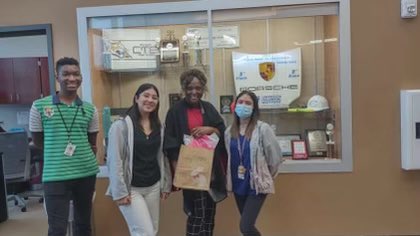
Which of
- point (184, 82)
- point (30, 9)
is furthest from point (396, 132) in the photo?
point (30, 9)

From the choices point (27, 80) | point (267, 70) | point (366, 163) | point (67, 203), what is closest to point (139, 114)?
point (67, 203)

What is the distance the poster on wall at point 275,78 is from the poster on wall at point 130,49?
0.88 metres

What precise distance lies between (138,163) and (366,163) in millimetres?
2114

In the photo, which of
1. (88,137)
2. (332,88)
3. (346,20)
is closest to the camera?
(88,137)

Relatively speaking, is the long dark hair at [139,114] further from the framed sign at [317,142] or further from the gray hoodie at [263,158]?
the framed sign at [317,142]

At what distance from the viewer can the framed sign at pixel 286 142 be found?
382 cm

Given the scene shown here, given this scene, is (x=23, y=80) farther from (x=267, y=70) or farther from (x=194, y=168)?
(x=194, y=168)

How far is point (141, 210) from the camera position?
2.51m

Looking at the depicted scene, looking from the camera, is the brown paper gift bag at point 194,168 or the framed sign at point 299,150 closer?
the brown paper gift bag at point 194,168

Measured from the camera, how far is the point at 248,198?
2.74m

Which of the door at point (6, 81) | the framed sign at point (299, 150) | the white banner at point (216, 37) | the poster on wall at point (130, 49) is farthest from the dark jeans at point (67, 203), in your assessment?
the door at point (6, 81)

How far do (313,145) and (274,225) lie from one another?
84 centimetres

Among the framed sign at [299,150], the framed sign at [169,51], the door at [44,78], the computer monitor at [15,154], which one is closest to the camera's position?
the framed sign at [299,150]

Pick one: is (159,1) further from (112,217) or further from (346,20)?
(112,217)
